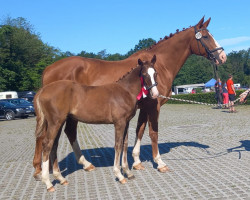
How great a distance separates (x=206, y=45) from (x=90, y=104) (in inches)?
132

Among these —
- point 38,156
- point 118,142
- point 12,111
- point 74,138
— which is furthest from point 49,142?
point 12,111

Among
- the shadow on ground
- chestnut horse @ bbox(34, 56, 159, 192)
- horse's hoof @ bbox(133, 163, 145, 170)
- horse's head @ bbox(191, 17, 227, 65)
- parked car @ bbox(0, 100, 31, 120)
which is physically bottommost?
parked car @ bbox(0, 100, 31, 120)

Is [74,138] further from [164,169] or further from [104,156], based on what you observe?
[164,169]

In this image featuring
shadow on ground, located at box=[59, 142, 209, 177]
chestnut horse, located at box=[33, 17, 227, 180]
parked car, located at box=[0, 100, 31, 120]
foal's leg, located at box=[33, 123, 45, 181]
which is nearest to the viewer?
foal's leg, located at box=[33, 123, 45, 181]

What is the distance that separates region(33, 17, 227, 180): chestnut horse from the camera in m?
6.76

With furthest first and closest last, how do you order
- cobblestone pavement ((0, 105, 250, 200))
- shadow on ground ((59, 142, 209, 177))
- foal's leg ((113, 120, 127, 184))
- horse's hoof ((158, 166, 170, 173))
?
shadow on ground ((59, 142, 209, 177)), horse's hoof ((158, 166, 170, 173)), foal's leg ((113, 120, 127, 184)), cobblestone pavement ((0, 105, 250, 200))

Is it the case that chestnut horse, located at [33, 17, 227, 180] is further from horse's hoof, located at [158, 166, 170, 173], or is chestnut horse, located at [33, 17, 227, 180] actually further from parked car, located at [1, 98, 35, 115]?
parked car, located at [1, 98, 35, 115]

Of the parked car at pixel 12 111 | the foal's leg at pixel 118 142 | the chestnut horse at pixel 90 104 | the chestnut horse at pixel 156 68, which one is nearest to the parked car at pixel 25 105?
the parked car at pixel 12 111

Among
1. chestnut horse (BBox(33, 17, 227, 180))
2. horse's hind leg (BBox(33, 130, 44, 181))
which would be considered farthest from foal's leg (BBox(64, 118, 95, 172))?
horse's hind leg (BBox(33, 130, 44, 181))

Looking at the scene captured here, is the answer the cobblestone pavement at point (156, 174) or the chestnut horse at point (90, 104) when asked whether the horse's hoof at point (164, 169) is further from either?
the chestnut horse at point (90, 104)

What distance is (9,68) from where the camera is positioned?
178ft

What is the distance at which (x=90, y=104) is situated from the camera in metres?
5.76

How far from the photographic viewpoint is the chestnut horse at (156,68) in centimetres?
676

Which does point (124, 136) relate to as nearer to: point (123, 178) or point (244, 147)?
point (123, 178)
